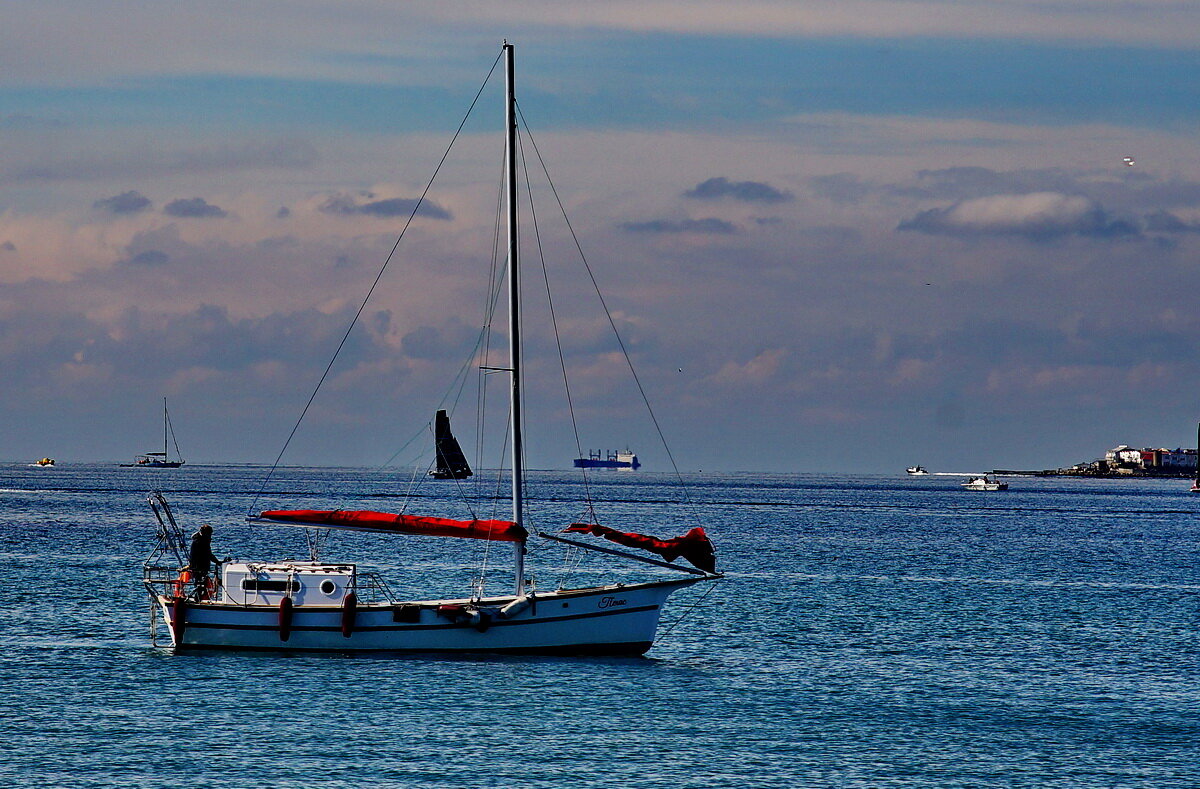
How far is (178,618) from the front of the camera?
44.8m

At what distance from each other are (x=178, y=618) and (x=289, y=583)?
386cm

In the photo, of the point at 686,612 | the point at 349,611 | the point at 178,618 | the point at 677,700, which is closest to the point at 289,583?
the point at 349,611

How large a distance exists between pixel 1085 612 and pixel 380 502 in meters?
125

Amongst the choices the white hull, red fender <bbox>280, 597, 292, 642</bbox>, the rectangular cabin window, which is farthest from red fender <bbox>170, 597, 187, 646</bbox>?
red fender <bbox>280, 597, 292, 642</bbox>

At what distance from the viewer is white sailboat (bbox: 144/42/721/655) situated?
43875mm

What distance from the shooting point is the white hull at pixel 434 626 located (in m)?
43.9

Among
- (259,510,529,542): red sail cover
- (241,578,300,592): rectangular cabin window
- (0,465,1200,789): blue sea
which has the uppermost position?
(259,510,529,542): red sail cover

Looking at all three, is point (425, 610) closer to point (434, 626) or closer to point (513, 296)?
point (434, 626)

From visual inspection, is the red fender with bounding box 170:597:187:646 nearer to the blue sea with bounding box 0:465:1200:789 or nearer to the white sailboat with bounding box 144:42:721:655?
the white sailboat with bounding box 144:42:721:655

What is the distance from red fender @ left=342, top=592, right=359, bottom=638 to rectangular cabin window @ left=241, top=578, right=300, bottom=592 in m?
1.60

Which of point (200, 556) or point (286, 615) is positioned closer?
point (286, 615)

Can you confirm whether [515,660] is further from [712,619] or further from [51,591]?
[51,591]

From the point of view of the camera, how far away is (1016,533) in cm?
13688

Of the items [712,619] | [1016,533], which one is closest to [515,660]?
[712,619]
